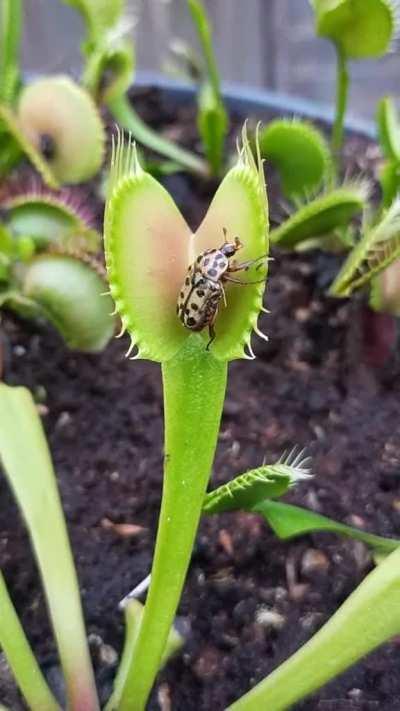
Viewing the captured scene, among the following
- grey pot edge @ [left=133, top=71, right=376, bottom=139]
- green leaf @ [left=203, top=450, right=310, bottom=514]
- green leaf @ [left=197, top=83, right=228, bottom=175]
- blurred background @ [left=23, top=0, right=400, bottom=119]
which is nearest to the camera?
green leaf @ [left=203, top=450, right=310, bottom=514]

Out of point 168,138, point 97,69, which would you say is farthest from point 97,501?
point 168,138

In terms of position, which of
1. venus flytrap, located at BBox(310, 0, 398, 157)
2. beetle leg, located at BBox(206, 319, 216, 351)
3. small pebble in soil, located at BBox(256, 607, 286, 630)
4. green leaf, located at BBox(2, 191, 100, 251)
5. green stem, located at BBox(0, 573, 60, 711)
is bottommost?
small pebble in soil, located at BBox(256, 607, 286, 630)

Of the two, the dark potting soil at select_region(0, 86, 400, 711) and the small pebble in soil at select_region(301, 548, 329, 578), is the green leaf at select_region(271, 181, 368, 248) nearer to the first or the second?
the dark potting soil at select_region(0, 86, 400, 711)

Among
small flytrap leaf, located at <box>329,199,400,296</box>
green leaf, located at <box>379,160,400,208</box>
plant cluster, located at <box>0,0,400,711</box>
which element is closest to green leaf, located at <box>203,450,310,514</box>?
plant cluster, located at <box>0,0,400,711</box>

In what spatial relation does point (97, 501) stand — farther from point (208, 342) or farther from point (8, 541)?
point (208, 342)

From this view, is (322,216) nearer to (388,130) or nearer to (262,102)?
(388,130)

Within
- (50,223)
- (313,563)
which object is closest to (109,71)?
(50,223)
